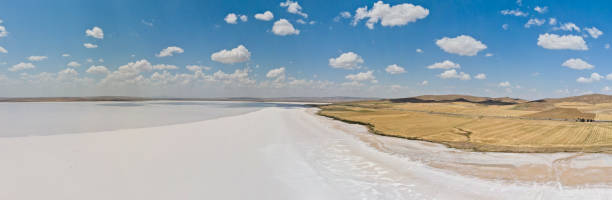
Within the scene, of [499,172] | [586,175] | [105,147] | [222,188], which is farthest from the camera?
[105,147]

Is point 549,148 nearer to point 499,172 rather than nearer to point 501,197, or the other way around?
point 499,172

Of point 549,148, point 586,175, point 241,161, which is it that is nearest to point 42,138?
point 241,161

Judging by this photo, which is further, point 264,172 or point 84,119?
point 84,119

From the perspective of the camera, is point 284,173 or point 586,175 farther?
point 284,173

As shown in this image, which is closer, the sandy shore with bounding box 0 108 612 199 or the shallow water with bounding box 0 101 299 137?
the sandy shore with bounding box 0 108 612 199

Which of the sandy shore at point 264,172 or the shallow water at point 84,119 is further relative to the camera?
the shallow water at point 84,119

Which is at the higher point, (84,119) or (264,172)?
(84,119)

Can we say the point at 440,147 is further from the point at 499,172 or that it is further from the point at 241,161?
the point at 241,161

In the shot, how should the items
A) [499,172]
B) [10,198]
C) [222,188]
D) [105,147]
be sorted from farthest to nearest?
[105,147], [499,172], [222,188], [10,198]
